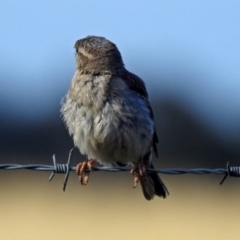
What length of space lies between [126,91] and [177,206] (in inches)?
314

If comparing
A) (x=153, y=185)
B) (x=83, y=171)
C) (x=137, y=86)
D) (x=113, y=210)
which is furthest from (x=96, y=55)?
(x=113, y=210)

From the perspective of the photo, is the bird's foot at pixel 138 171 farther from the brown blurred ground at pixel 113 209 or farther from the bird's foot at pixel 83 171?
the brown blurred ground at pixel 113 209

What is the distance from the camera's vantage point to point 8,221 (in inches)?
666

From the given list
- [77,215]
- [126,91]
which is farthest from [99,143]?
[77,215]

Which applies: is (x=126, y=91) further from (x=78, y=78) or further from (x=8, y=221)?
(x=8, y=221)

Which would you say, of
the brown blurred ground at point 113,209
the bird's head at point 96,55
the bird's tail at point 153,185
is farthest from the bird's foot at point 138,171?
the brown blurred ground at point 113,209

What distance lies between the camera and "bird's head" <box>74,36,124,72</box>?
10.4 metres

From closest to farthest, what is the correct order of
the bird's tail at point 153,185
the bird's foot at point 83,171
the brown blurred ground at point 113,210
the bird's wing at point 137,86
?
the bird's foot at point 83,171, the bird's wing at point 137,86, the bird's tail at point 153,185, the brown blurred ground at point 113,210

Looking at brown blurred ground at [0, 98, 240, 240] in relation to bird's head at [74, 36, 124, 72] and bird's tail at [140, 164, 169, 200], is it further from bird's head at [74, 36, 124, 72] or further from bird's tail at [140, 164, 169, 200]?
bird's head at [74, 36, 124, 72]

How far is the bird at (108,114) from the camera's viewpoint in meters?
9.85

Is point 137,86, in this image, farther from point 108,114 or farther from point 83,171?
point 83,171

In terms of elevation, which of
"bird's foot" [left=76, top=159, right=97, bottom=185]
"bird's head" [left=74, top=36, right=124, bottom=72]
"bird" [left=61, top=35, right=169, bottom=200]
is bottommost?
"bird's foot" [left=76, top=159, right=97, bottom=185]

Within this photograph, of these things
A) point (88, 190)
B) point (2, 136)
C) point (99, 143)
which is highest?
point (99, 143)

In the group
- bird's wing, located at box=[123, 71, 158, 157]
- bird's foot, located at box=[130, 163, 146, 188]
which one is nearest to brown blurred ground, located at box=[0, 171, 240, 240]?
bird's wing, located at box=[123, 71, 158, 157]
